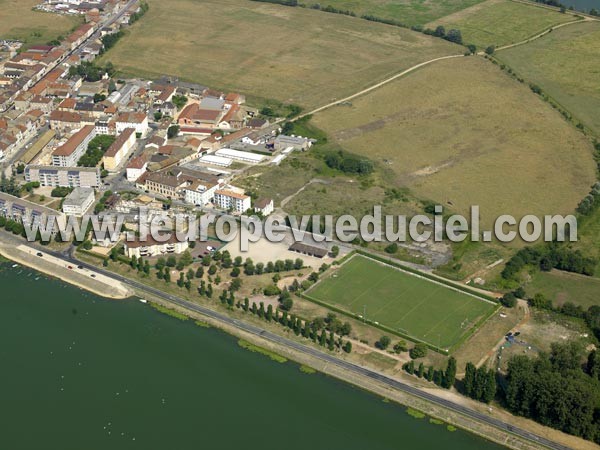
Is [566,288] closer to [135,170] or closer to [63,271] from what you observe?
[63,271]

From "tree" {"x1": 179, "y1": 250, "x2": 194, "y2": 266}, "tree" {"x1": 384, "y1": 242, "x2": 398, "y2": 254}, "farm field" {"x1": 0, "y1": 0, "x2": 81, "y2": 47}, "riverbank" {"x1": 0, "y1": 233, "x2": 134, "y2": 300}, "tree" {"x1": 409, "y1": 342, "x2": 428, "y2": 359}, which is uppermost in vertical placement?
"farm field" {"x1": 0, "y1": 0, "x2": 81, "y2": 47}

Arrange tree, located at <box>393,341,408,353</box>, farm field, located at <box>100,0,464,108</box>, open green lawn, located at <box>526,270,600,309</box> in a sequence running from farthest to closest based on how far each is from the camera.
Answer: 1. farm field, located at <box>100,0,464,108</box>
2. open green lawn, located at <box>526,270,600,309</box>
3. tree, located at <box>393,341,408,353</box>

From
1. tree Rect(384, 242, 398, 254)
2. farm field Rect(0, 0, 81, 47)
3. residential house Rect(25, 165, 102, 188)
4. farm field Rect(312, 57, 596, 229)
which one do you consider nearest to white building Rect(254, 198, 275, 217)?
tree Rect(384, 242, 398, 254)

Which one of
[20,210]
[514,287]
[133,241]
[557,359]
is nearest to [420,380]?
[557,359]

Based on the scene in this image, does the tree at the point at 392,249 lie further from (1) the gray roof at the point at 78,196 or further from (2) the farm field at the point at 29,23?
(2) the farm field at the point at 29,23

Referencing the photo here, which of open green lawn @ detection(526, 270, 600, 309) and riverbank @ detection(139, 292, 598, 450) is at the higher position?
open green lawn @ detection(526, 270, 600, 309)

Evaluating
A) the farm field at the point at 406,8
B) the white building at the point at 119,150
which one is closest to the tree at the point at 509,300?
the white building at the point at 119,150

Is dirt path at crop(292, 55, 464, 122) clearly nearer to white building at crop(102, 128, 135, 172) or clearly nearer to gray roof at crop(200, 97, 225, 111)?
gray roof at crop(200, 97, 225, 111)

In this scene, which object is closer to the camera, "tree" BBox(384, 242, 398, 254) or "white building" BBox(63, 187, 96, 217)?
"tree" BBox(384, 242, 398, 254)
